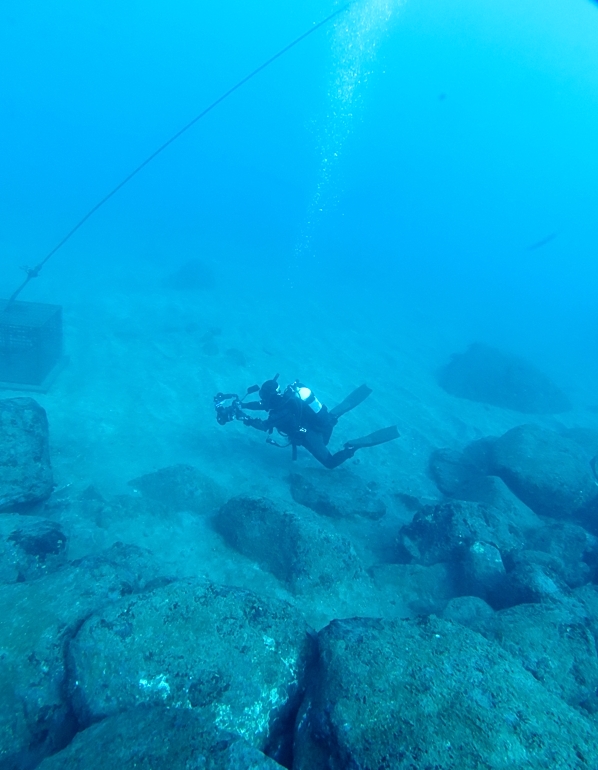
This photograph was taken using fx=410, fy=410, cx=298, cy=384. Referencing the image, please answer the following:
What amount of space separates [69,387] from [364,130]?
178 metres

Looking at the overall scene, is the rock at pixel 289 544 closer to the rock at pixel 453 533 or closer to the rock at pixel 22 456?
the rock at pixel 453 533

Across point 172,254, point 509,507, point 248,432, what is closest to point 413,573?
point 509,507

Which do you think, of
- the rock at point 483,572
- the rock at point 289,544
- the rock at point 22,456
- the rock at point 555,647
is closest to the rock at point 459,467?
the rock at point 483,572

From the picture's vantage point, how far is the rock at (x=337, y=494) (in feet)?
24.4

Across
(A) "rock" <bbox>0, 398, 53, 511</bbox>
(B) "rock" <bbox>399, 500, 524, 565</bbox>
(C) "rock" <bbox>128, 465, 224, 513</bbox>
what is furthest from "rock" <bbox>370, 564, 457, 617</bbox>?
(A) "rock" <bbox>0, 398, 53, 511</bbox>

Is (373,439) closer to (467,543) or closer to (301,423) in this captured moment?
(301,423)

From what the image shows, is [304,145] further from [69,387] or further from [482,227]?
[69,387]

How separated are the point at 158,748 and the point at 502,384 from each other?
18728 mm

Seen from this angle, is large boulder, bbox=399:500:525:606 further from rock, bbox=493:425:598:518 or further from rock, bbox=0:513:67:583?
rock, bbox=0:513:67:583

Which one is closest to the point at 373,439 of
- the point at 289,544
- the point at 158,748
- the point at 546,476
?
the point at 546,476

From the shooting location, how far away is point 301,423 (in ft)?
27.8

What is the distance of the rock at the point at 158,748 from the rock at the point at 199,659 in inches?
10.8

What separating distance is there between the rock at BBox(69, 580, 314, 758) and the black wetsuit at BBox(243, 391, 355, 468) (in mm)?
4996

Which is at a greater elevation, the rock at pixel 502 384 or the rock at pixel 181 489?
the rock at pixel 502 384
